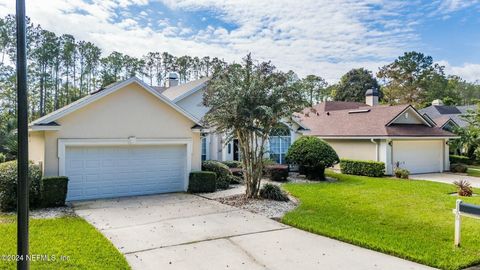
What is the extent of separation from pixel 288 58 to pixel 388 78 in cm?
A: 3691

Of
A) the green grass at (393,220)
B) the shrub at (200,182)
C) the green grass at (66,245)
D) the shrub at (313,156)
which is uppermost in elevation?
the shrub at (313,156)

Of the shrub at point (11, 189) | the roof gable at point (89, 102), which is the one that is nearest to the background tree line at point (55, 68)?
the roof gable at point (89, 102)

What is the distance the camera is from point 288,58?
21.5 m

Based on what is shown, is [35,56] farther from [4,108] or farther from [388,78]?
[388,78]

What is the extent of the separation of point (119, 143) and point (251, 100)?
5.01 metres

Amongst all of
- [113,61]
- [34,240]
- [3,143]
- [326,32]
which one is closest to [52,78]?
[113,61]

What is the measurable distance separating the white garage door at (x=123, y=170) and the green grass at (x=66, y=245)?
3.02 metres

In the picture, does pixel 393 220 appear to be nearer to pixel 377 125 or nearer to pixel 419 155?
pixel 377 125

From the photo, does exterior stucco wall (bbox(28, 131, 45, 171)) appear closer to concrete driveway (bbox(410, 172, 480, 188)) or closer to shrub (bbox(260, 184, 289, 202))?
shrub (bbox(260, 184, 289, 202))

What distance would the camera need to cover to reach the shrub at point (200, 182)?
1327cm

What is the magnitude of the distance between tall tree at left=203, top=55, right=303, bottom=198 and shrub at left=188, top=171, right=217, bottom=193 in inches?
79.9

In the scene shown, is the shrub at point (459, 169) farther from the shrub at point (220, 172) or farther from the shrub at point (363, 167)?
the shrub at point (220, 172)

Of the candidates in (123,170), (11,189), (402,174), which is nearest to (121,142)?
(123,170)

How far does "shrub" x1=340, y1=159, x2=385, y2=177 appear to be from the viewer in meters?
19.5
